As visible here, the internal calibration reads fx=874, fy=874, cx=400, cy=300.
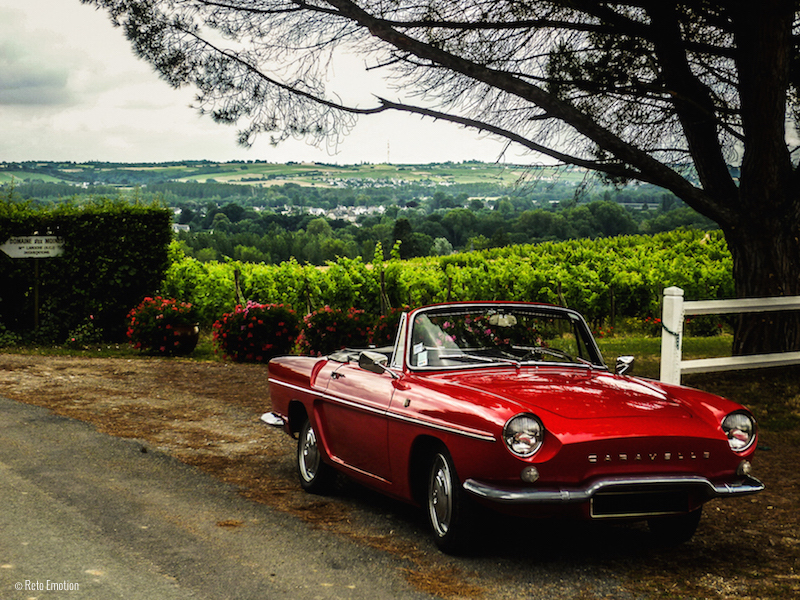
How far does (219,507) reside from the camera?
6.08m

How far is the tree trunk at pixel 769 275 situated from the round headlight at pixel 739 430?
6467 mm

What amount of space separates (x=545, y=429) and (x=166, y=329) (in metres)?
13.4

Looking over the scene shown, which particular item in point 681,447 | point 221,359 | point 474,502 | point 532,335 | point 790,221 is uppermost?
point 790,221

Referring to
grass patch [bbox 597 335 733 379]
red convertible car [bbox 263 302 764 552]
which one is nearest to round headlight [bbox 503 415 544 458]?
red convertible car [bbox 263 302 764 552]

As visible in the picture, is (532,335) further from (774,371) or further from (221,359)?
(221,359)

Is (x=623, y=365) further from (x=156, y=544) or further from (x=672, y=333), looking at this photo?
(x=156, y=544)

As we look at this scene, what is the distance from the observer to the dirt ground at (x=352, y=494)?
4.59 meters

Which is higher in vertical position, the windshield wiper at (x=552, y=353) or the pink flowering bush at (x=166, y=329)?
the windshield wiper at (x=552, y=353)

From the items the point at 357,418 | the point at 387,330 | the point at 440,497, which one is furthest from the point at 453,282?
the point at 440,497

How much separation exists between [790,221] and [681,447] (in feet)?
24.3

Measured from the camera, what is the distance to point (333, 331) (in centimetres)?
1504

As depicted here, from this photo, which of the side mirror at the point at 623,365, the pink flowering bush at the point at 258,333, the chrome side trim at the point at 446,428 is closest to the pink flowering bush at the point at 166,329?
the pink flowering bush at the point at 258,333

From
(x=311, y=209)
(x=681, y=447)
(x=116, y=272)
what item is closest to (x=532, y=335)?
(x=681, y=447)

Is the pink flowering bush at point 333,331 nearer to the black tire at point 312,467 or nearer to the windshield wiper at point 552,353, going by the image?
the black tire at point 312,467
